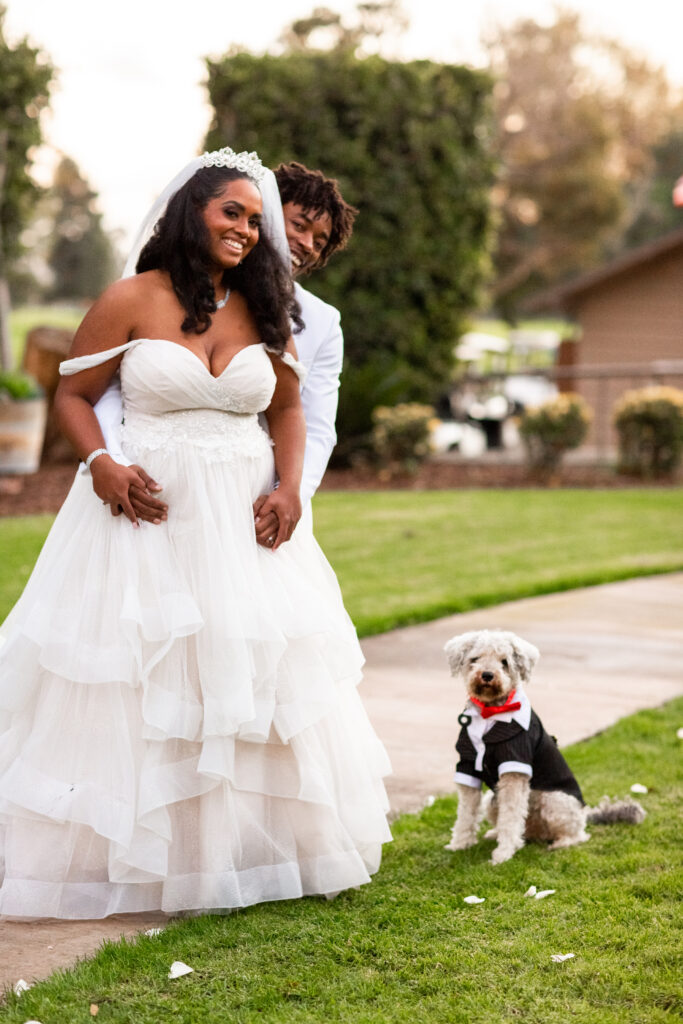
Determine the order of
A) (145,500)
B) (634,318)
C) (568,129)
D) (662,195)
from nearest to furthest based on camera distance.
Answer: (145,500) → (634,318) → (568,129) → (662,195)

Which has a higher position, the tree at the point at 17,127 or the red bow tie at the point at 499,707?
the tree at the point at 17,127

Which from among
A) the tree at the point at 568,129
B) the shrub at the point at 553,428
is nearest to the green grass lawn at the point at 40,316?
the tree at the point at 568,129

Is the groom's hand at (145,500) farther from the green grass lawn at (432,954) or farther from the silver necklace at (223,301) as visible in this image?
the green grass lawn at (432,954)

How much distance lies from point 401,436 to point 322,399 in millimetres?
10357

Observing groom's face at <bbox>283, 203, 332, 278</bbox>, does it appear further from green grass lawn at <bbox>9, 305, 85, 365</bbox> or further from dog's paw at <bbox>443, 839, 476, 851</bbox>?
green grass lawn at <bbox>9, 305, 85, 365</bbox>

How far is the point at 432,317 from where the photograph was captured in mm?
16422

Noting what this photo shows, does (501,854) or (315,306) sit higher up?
(315,306)

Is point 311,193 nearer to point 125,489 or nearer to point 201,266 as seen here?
point 201,266

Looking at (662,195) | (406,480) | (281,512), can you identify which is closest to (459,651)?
(281,512)

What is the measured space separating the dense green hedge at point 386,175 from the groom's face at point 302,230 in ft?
34.9

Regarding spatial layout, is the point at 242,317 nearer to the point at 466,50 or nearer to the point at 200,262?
the point at 200,262

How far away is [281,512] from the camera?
350 cm

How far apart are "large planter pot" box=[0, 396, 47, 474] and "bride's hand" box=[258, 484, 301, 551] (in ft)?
33.3

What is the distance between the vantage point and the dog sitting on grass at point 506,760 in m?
3.85
